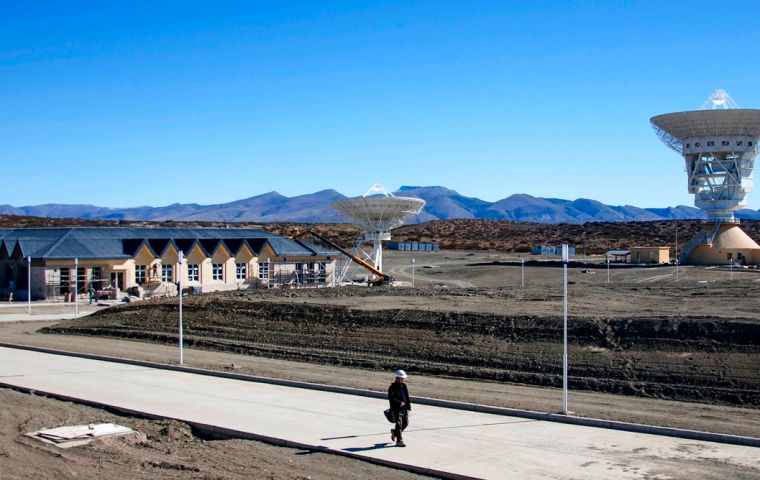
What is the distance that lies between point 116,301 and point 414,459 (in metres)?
42.7

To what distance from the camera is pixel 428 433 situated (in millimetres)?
17125

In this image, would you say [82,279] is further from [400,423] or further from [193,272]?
[400,423]

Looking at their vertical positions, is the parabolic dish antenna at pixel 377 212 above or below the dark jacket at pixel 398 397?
above

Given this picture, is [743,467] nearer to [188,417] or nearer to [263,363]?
[188,417]

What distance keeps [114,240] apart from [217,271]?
7.51 metres

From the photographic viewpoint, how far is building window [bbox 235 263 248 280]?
62812 millimetres

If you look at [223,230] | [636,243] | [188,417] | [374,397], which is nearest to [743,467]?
[374,397]

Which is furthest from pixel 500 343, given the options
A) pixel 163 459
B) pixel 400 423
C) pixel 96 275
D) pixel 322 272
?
pixel 322 272

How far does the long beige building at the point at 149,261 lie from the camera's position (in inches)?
2167

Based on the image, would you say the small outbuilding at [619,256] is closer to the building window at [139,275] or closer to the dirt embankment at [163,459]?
Result: the building window at [139,275]

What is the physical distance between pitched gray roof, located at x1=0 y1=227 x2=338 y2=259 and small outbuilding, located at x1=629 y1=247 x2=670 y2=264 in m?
33.3

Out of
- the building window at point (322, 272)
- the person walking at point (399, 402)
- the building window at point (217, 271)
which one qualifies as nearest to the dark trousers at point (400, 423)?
the person walking at point (399, 402)

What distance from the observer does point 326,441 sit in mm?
16500

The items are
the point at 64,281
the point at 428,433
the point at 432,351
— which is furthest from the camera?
the point at 64,281
